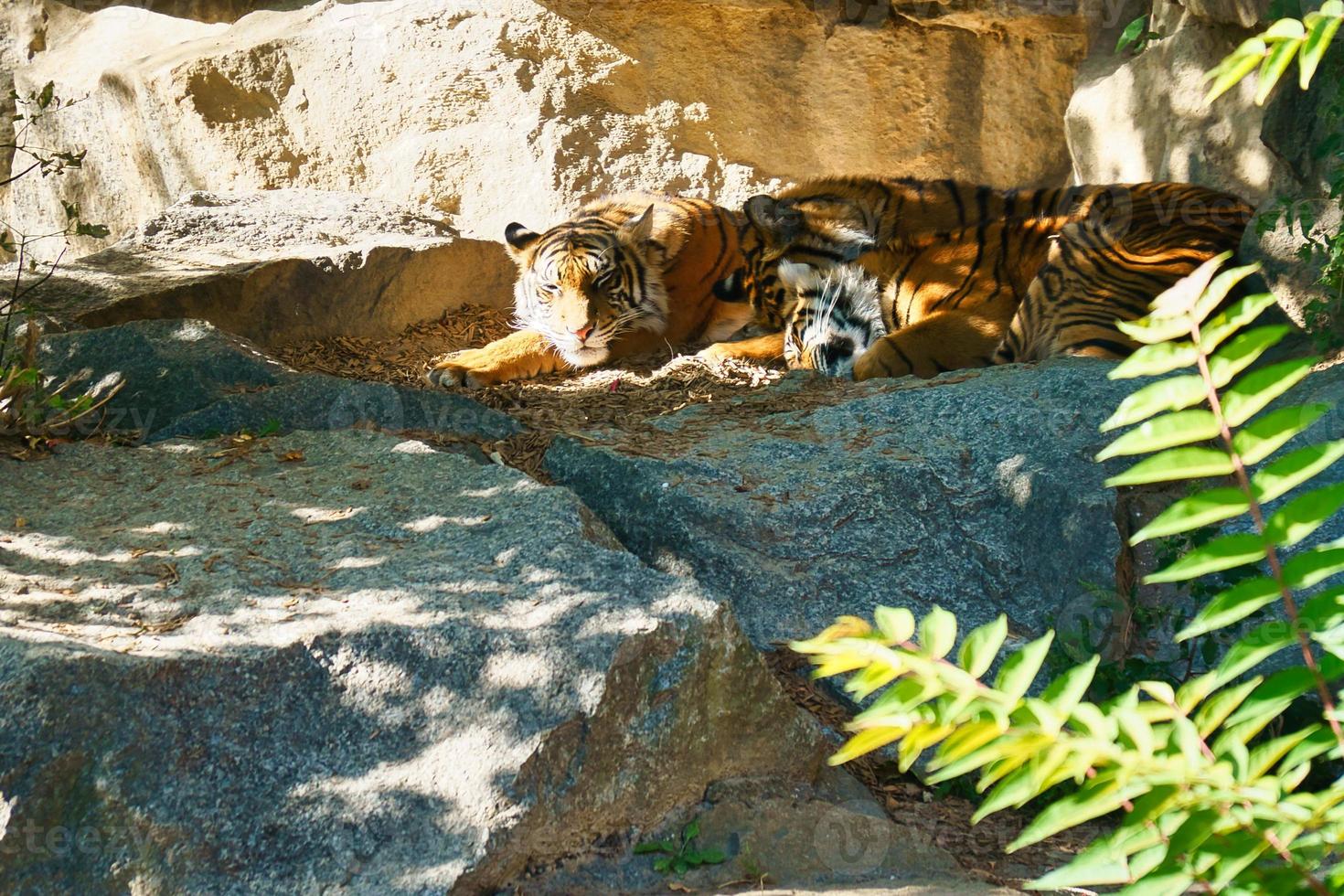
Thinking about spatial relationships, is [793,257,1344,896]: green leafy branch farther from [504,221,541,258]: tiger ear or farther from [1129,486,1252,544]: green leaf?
[504,221,541,258]: tiger ear

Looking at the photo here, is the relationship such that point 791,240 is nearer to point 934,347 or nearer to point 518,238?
point 934,347

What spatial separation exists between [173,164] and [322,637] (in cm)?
599

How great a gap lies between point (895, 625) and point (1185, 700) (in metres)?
0.27

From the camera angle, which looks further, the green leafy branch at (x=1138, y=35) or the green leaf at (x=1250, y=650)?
the green leafy branch at (x=1138, y=35)

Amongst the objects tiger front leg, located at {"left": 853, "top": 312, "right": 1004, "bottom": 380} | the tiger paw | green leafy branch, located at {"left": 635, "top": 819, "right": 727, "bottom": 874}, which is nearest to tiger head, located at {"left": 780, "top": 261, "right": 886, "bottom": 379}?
tiger front leg, located at {"left": 853, "top": 312, "right": 1004, "bottom": 380}

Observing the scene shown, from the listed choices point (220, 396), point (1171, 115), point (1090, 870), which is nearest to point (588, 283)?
point (220, 396)

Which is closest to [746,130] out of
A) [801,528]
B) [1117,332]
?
[1117,332]

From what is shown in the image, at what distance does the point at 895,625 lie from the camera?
112 cm

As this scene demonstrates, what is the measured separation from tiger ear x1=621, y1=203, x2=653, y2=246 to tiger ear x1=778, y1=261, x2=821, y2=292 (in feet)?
2.37

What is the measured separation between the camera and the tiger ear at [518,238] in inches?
267

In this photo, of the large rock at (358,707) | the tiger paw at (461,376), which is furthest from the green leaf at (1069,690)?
the tiger paw at (461,376)

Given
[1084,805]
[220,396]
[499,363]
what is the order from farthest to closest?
[499,363]
[220,396]
[1084,805]

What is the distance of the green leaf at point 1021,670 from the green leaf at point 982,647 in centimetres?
2

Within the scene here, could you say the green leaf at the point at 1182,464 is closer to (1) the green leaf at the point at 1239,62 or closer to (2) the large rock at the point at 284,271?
(1) the green leaf at the point at 1239,62
